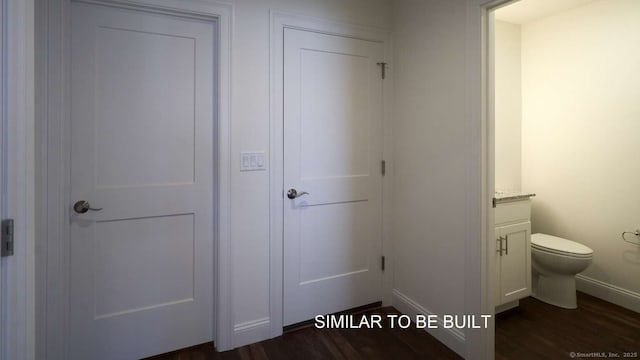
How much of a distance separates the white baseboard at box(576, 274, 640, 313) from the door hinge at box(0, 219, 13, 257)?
11.6 feet

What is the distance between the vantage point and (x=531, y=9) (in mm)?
2615

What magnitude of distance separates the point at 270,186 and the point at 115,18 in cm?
120

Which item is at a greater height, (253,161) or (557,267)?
(253,161)

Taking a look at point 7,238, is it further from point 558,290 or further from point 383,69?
point 558,290

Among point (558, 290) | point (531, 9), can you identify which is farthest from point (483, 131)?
point (531, 9)

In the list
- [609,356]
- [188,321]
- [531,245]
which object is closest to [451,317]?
[609,356]

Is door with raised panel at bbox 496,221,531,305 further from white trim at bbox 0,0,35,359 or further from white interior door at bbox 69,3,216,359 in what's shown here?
white trim at bbox 0,0,35,359

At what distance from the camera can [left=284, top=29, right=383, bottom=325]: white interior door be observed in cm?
204

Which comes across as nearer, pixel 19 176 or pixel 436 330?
pixel 19 176

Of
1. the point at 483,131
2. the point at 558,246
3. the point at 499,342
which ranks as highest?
the point at 483,131

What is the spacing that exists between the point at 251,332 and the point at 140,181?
111 cm

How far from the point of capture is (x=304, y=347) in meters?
1.90

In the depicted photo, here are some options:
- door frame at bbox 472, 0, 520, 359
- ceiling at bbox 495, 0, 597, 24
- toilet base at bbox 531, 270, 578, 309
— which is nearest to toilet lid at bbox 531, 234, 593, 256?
toilet base at bbox 531, 270, 578, 309

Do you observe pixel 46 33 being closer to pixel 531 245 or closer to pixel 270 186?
pixel 270 186
